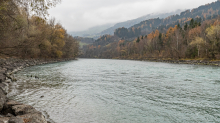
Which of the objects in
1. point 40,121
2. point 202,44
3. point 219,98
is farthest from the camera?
point 202,44

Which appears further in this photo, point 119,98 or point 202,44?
point 202,44

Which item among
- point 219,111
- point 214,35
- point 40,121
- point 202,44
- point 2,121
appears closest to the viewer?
point 2,121

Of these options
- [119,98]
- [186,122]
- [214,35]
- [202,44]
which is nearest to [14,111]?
[119,98]

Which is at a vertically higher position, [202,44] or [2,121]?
[202,44]

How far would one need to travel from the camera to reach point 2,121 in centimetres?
624

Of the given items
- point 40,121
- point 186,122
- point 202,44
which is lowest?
point 186,122

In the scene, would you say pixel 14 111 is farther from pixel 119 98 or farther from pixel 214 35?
pixel 214 35

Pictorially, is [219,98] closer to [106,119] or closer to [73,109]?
[106,119]

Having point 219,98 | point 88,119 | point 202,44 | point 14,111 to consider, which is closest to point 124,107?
point 88,119

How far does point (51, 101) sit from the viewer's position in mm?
11914

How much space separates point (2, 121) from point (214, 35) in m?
68.7

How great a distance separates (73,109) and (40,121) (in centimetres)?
373

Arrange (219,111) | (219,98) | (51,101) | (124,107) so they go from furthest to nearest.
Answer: (219,98), (51,101), (124,107), (219,111)

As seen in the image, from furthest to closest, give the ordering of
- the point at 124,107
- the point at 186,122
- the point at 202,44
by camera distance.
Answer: the point at 202,44 < the point at 124,107 < the point at 186,122
